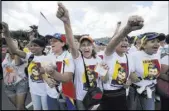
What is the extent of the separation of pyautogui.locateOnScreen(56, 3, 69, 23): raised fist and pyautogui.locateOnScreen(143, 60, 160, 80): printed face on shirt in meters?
1.43

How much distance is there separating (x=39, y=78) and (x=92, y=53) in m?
1.10

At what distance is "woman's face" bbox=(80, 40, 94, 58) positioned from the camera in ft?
11.4

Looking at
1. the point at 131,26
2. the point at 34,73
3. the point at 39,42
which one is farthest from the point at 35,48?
the point at 131,26

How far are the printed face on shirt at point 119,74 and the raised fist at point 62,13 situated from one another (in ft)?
3.29

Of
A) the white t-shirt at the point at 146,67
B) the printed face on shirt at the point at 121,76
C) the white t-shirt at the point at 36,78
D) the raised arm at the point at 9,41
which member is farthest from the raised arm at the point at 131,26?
the raised arm at the point at 9,41

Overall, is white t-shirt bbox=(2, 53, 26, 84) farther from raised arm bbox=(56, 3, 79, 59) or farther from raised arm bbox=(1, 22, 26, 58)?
raised arm bbox=(56, 3, 79, 59)

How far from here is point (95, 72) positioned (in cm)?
342

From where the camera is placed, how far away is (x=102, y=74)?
130 inches

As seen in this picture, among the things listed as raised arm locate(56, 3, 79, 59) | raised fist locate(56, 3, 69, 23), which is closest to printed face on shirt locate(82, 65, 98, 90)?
raised arm locate(56, 3, 79, 59)

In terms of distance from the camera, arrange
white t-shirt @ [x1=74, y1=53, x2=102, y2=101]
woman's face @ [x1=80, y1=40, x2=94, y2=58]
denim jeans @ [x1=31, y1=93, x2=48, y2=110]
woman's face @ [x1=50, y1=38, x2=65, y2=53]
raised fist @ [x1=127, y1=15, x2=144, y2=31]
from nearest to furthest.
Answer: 1. raised fist @ [x1=127, y1=15, x2=144, y2=31]
2. white t-shirt @ [x1=74, y1=53, x2=102, y2=101]
3. woman's face @ [x1=80, y1=40, x2=94, y2=58]
4. woman's face @ [x1=50, y1=38, x2=65, y2=53]
5. denim jeans @ [x1=31, y1=93, x2=48, y2=110]

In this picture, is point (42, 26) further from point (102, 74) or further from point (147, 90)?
point (147, 90)

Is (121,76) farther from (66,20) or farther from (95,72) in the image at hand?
(66,20)

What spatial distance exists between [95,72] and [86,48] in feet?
1.04

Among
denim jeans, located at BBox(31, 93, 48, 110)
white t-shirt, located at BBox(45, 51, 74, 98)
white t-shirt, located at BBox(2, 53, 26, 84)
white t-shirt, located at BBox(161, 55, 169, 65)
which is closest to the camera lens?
white t-shirt, located at BBox(45, 51, 74, 98)
